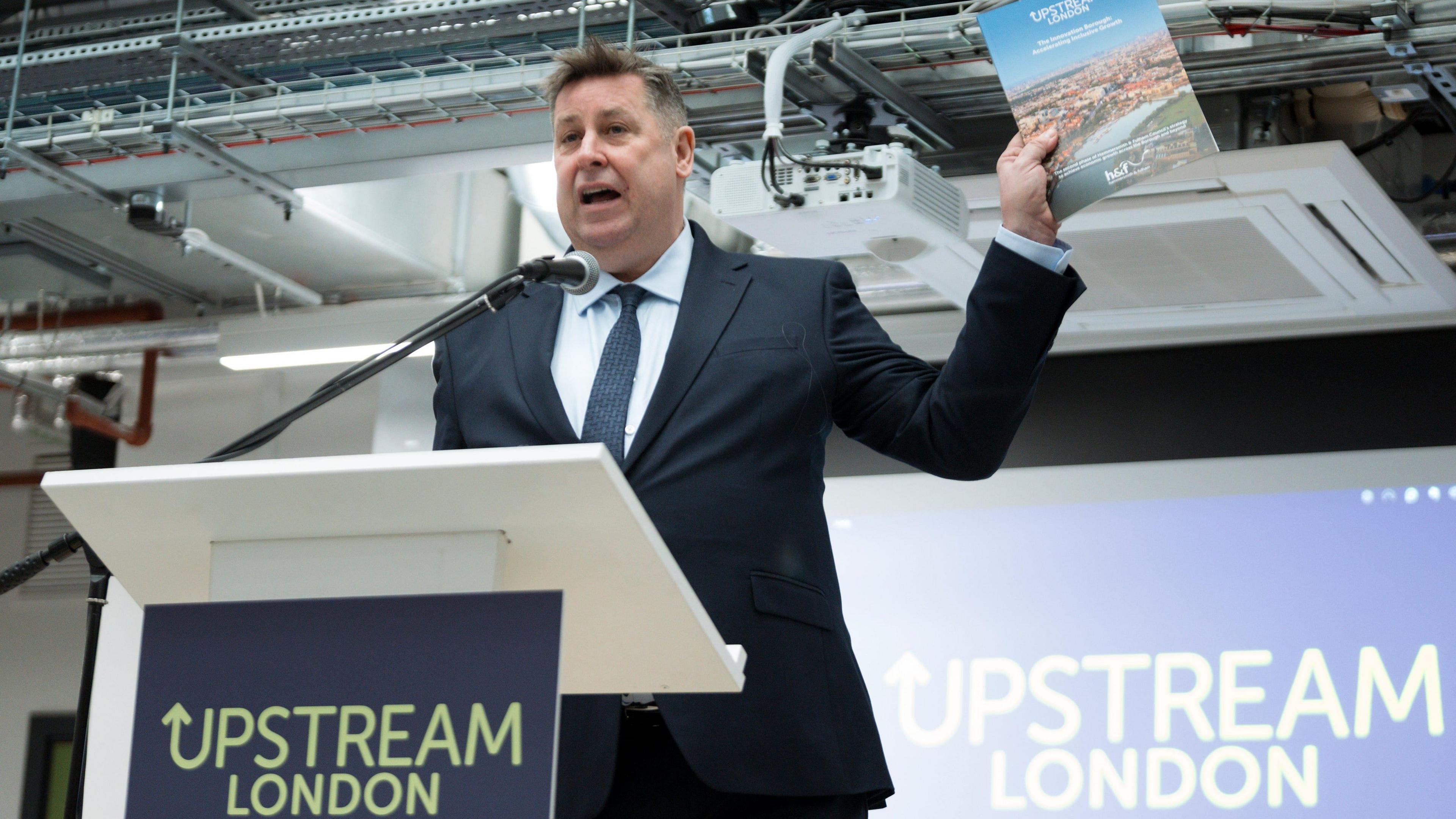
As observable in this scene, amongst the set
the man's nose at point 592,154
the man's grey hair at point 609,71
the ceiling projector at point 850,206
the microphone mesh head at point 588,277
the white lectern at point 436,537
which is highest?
the ceiling projector at point 850,206

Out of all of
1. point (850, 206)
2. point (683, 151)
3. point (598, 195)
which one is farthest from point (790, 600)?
point (850, 206)

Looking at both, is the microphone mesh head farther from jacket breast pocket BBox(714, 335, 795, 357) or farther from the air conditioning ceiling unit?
the air conditioning ceiling unit

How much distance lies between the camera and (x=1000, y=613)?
504cm

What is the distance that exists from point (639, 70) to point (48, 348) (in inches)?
189

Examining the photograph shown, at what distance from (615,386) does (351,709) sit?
1.70 feet

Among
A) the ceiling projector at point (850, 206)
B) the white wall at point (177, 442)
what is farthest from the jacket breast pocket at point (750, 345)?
the white wall at point (177, 442)

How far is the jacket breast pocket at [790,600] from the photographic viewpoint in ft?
4.79

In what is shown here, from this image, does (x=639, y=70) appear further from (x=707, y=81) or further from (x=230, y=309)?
(x=230, y=309)

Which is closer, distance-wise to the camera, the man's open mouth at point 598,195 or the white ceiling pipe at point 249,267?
the man's open mouth at point 598,195

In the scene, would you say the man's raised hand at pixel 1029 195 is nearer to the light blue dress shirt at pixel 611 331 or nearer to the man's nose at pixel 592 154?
the light blue dress shirt at pixel 611 331

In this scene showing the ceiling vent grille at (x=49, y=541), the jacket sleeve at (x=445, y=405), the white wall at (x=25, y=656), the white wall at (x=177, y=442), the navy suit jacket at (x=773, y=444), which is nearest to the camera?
the navy suit jacket at (x=773, y=444)

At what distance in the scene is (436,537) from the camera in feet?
3.86

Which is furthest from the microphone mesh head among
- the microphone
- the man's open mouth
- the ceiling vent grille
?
the ceiling vent grille

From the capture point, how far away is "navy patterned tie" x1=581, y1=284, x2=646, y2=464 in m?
1.55
